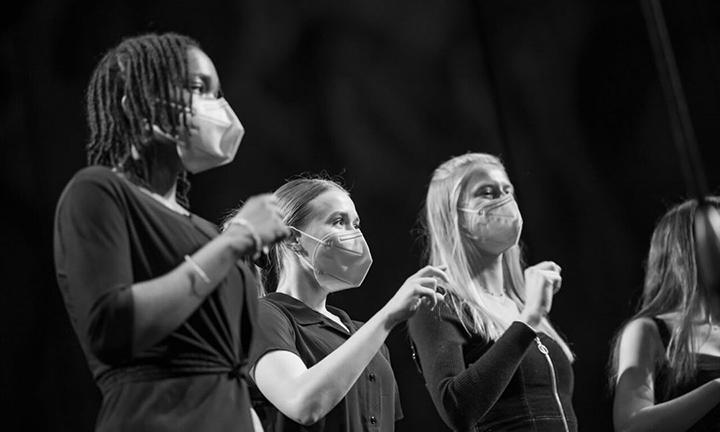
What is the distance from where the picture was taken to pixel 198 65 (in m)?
1.55

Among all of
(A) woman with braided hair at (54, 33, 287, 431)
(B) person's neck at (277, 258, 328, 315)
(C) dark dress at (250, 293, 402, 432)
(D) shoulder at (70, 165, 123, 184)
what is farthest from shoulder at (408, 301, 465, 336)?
(D) shoulder at (70, 165, 123, 184)

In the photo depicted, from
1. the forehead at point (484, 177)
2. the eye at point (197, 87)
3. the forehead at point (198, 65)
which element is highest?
the forehead at point (198, 65)

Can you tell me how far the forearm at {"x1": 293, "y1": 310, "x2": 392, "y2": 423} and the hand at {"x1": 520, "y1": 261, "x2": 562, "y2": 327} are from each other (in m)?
0.40

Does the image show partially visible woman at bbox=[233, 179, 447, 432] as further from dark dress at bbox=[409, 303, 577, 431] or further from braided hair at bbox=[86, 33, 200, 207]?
braided hair at bbox=[86, 33, 200, 207]

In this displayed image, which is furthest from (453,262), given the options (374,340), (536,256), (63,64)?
(63,64)

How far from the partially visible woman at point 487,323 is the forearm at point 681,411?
0.25 meters

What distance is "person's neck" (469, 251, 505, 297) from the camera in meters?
2.47

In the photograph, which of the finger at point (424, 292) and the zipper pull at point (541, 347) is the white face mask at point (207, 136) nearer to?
the finger at point (424, 292)

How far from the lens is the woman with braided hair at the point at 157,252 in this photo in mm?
1285

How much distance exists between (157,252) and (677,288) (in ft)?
5.61

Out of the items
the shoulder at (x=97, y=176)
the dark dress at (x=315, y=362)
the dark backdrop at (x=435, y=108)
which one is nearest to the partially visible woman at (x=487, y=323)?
the dark dress at (x=315, y=362)

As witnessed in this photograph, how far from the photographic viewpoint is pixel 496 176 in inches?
99.6

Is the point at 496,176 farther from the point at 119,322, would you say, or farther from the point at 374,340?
the point at 119,322

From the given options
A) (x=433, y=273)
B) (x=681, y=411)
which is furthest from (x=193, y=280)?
(x=681, y=411)
